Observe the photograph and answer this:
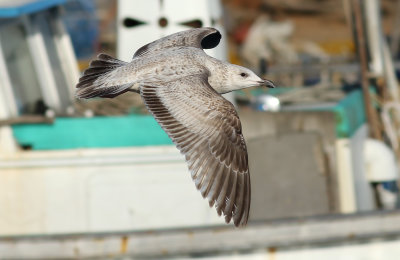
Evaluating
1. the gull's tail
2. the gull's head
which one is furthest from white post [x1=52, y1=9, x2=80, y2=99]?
the gull's head

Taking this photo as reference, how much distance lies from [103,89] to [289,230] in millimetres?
2130

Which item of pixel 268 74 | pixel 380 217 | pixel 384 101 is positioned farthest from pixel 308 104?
pixel 268 74

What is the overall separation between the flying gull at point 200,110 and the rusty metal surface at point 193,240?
61.5 inches

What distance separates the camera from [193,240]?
7.38 meters

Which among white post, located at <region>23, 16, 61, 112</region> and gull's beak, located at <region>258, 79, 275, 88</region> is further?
white post, located at <region>23, 16, 61, 112</region>

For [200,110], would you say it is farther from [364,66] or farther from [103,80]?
[364,66]

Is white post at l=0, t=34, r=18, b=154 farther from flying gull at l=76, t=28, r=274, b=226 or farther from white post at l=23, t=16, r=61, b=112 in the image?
flying gull at l=76, t=28, r=274, b=226

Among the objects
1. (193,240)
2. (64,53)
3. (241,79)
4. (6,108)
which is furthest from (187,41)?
(64,53)

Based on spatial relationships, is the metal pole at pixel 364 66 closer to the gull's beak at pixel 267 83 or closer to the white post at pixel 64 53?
the white post at pixel 64 53

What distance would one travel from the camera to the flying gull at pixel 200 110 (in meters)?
5.57

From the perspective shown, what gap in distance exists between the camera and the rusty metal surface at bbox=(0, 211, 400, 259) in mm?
7324

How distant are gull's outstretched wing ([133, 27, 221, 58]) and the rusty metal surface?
138 cm

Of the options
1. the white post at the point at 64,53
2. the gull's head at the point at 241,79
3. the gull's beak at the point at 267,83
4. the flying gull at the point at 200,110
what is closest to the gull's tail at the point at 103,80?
the flying gull at the point at 200,110

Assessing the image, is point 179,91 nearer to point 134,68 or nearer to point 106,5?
point 134,68
